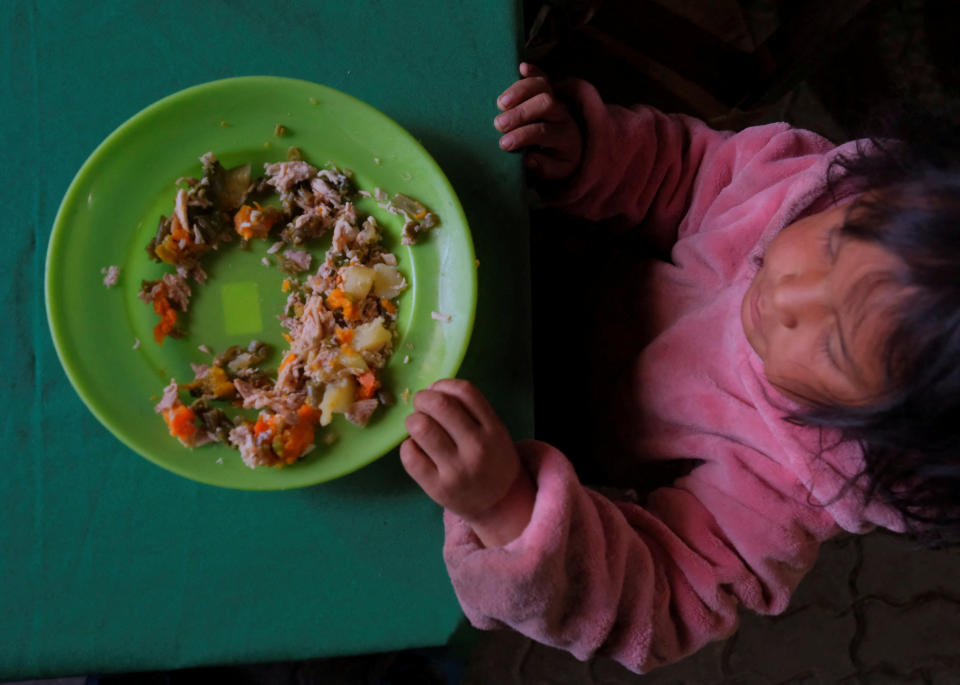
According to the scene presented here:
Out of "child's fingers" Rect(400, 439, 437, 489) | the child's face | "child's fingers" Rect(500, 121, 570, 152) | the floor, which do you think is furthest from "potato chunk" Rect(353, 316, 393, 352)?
the floor

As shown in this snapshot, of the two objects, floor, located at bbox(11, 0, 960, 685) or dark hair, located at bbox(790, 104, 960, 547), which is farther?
floor, located at bbox(11, 0, 960, 685)

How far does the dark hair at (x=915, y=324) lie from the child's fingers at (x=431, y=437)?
333mm

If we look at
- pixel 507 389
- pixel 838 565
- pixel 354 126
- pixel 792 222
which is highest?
pixel 354 126

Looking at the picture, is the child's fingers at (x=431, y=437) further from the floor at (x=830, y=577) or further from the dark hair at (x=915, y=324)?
the floor at (x=830, y=577)

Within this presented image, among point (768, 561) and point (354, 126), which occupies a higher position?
point (354, 126)

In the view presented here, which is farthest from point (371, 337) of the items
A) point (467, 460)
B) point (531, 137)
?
point (531, 137)

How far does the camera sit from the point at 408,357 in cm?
70

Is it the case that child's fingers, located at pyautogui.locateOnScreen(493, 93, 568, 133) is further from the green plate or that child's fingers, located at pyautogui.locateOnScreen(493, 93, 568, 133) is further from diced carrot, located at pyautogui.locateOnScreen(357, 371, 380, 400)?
diced carrot, located at pyautogui.locateOnScreen(357, 371, 380, 400)

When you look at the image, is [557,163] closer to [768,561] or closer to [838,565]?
[768,561]

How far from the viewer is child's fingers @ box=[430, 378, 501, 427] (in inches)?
25.3

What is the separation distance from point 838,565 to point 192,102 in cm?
150

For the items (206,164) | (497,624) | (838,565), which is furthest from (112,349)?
(838,565)

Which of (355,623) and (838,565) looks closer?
(355,623)

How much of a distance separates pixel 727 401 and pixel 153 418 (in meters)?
0.61
